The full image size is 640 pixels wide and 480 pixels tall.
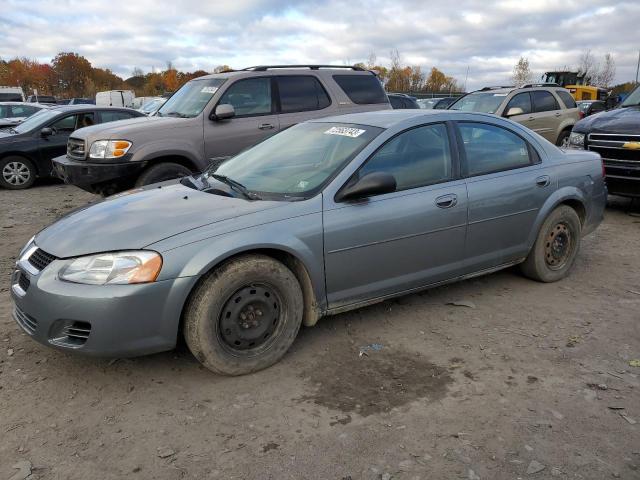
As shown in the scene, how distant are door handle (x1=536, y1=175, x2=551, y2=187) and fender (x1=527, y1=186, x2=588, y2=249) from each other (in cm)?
12

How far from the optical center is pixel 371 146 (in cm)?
380

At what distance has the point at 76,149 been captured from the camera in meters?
6.96

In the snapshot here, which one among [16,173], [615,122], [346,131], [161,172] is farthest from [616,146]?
[16,173]

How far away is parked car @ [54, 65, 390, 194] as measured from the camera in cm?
645

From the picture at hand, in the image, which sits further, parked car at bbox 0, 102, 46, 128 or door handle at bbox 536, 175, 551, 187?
parked car at bbox 0, 102, 46, 128

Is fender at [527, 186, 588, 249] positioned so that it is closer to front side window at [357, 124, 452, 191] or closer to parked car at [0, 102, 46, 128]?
front side window at [357, 124, 452, 191]

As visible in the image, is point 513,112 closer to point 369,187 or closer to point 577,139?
point 577,139

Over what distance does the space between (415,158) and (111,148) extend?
404 cm

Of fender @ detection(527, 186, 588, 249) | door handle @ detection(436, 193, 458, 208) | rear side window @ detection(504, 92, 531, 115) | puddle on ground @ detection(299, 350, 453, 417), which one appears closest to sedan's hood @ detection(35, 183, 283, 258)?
puddle on ground @ detection(299, 350, 453, 417)

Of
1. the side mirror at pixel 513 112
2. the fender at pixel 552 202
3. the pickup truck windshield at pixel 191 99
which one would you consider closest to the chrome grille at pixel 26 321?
the fender at pixel 552 202

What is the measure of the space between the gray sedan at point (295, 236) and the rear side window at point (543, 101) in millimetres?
7143

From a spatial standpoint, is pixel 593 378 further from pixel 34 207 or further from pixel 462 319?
pixel 34 207

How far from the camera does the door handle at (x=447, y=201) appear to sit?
3961mm

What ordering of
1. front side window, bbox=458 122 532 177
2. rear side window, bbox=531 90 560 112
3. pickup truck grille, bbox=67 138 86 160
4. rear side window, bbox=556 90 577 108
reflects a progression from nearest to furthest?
1. front side window, bbox=458 122 532 177
2. pickup truck grille, bbox=67 138 86 160
3. rear side window, bbox=531 90 560 112
4. rear side window, bbox=556 90 577 108
